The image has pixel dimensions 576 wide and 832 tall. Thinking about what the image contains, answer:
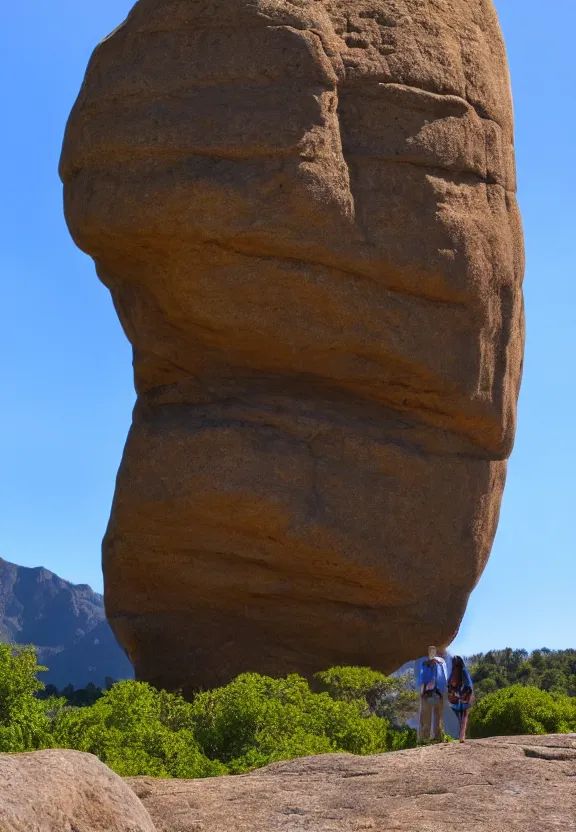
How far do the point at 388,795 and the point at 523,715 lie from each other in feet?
22.9

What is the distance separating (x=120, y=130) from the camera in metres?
13.0

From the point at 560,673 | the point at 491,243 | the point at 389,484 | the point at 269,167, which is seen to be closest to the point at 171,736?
the point at 389,484

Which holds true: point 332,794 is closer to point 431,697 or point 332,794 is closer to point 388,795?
point 388,795

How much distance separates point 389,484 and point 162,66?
16.0 feet

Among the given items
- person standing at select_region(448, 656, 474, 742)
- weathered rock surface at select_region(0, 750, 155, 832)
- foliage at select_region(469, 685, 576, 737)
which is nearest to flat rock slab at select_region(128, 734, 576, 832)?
weathered rock surface at select_region(0, 750, 155, 832)

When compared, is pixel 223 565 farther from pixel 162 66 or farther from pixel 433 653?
pixel 162 66

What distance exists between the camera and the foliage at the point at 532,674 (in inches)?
803

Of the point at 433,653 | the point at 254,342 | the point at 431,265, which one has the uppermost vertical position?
the point at 431,265

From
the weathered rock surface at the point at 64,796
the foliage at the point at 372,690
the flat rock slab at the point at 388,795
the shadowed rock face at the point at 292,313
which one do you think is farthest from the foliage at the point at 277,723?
the weathered rock surface at the point at 64,796

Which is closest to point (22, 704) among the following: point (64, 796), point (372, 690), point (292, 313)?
point (372, 690)

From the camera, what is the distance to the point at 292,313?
1295 centimetres

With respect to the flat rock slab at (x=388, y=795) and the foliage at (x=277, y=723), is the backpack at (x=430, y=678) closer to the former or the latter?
the foliage at (x=277, y=723)

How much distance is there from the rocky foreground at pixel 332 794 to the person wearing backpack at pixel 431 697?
3.91m

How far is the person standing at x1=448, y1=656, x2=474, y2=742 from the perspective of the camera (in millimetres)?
11039
